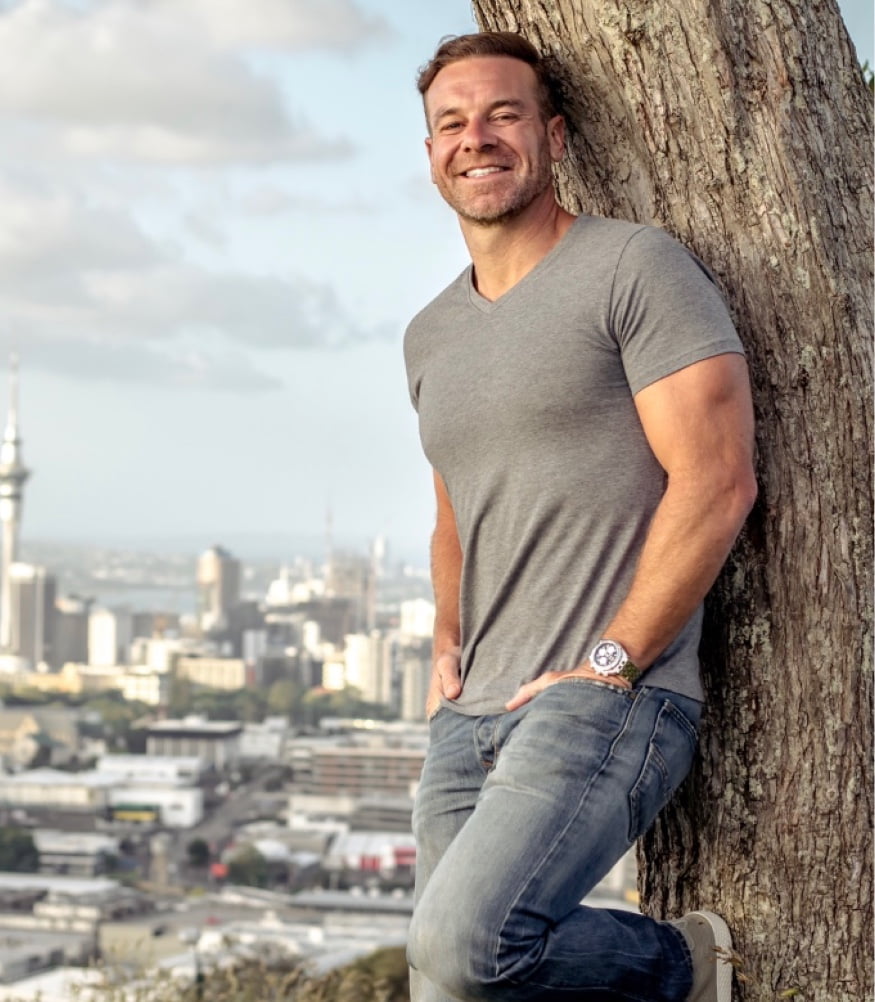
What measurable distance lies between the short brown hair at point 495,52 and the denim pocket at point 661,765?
99 centimetres

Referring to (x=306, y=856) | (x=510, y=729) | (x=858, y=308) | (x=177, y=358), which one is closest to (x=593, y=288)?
(x=858, y=308)

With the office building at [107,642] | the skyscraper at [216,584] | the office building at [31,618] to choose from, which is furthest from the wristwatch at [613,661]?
the office building at [31,618]

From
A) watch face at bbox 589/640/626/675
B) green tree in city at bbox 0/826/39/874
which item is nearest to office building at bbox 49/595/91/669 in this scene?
green tree in city at bbox 0/826/39/874

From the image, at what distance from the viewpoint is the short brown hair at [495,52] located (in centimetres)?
247

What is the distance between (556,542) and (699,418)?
29cm

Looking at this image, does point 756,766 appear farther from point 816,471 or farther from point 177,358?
point 177,358

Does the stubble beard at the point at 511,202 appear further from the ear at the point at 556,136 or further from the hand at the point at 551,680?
the hand at the point at 551,680

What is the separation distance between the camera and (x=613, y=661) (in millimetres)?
2143

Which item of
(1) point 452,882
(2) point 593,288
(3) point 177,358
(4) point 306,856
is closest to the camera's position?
(1) point 452,882

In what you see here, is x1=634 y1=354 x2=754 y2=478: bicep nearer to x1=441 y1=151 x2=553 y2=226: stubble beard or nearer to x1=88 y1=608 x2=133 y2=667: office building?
x1=441 y1=151 x2=553 y2=226: stubble beard

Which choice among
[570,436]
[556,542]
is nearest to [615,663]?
[556,542]

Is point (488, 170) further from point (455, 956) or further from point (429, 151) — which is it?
point (455, 956)

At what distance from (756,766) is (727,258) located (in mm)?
795

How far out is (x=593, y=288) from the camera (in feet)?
7.36
